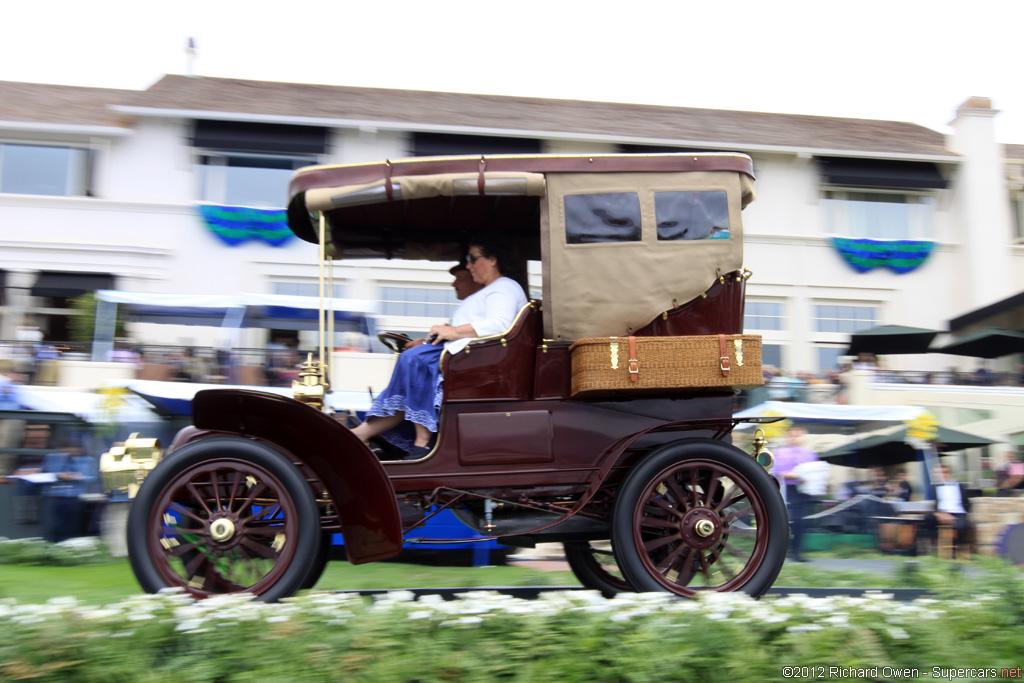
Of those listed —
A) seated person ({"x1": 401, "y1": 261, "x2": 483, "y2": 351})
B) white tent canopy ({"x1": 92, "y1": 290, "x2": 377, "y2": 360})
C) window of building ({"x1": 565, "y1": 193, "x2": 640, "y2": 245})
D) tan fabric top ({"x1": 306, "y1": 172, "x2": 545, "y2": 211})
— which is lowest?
seated person ({"x1": 401, "y1": 261, "x2": 483, "y2": 351})

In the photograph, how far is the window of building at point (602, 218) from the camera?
14.1 ft

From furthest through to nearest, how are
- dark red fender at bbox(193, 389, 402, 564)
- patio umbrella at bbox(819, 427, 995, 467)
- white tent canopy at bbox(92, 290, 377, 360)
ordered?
1. white tent canopy at bbox(92, 290, 377, 360)
2. patio umbrella at bbox(819, 427, 995, 467)
3. dark red fender at bbox(193, 389, 402, 564)

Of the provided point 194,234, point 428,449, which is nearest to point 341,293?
point 194,234

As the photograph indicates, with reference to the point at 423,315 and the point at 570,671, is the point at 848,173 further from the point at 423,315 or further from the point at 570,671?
the point at 570,671

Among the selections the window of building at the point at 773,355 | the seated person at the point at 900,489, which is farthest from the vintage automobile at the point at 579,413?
the window of building at the point at 773,355

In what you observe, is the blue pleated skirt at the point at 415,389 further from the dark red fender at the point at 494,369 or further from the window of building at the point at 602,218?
the window of building at the point at 602,218

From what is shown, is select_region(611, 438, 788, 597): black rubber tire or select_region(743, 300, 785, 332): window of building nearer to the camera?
select_region(611, 438, 788, 597): black rubber tire

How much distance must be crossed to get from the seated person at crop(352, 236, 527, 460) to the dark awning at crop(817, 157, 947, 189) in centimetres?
1511

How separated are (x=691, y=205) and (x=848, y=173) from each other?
15.2 meters

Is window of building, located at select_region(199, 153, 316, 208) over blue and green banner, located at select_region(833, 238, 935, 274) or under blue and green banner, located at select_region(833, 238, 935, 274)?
over

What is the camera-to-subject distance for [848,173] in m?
18.0

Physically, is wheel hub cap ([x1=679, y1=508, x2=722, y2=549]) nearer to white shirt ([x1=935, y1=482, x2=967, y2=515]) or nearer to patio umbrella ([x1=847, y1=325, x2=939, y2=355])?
white shirt ([x1=935, y1=482, x2=967, y2=515])

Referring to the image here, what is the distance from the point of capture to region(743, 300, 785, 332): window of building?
17.4 meters

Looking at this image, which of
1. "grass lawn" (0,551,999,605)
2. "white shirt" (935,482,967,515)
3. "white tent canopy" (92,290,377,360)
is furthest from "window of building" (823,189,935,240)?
"grass lawn" (0,551,999,605)
